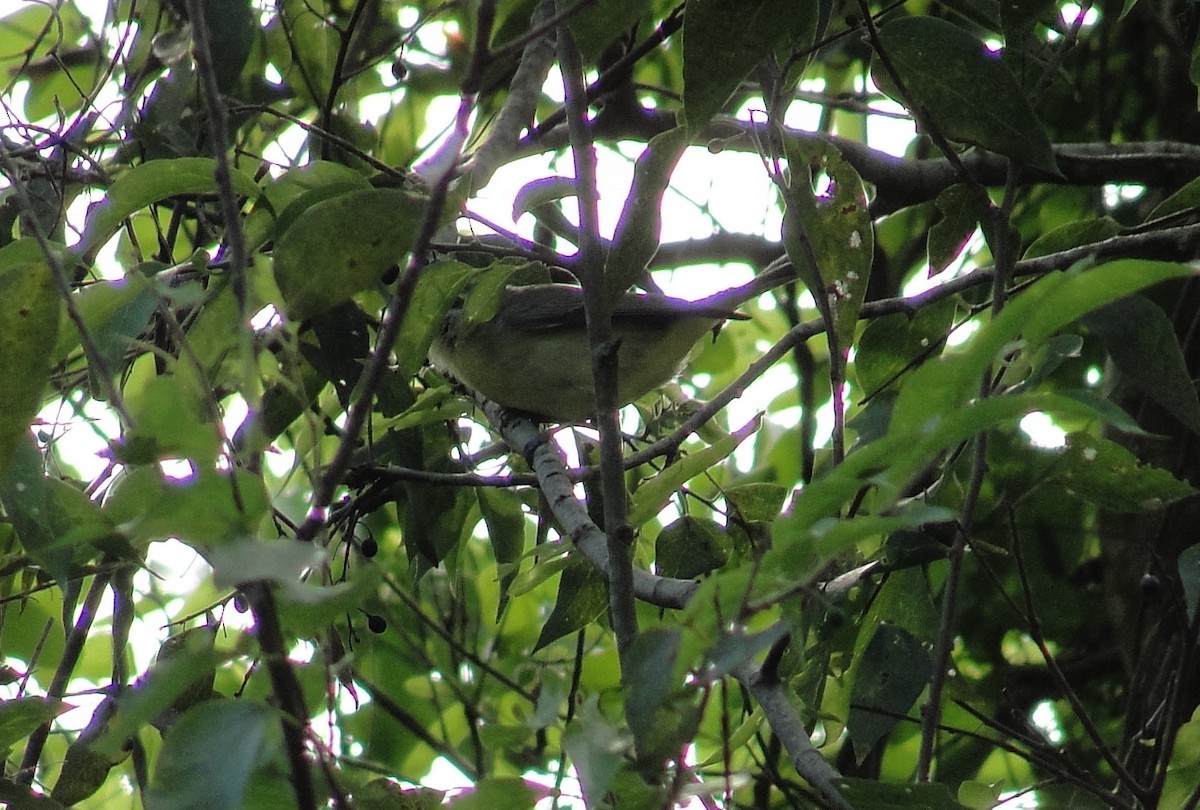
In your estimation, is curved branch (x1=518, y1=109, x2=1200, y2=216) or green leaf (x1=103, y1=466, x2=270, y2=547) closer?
green leaf (x1=103, y1=466, x2=270, y2=547)

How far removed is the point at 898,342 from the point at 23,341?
162 cm

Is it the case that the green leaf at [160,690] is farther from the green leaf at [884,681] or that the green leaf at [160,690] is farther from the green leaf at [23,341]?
the green leaf at [884,681]

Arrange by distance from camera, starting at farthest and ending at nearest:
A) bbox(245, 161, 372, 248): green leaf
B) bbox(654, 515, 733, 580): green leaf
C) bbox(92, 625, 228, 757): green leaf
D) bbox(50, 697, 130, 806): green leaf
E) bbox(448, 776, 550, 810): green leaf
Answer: bbox(654, 515, 733, 580): green leaf → bbox(50, 697, 130, 806): green leaf → bbox(245, 161, 372, 248): green leaf → bbox(448, 776, 550, 810): green leaf → bbox(92, 625, 228, 757): green leaf

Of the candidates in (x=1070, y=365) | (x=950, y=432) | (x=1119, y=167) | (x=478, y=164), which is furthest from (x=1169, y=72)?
(x=950, y=432)

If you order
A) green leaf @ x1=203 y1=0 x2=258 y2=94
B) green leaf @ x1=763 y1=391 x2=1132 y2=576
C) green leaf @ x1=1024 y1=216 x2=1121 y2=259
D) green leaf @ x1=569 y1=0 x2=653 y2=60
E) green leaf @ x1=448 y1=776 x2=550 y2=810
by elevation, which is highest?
green leaf @ x1=203 y1=0 x2=258 y2=94

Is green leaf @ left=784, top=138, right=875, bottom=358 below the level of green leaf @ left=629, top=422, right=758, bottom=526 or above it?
above

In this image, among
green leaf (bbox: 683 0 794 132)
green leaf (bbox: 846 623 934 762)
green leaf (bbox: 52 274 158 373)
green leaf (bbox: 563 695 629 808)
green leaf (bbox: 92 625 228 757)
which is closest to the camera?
green leaf (bbox: 92 625 228 757)

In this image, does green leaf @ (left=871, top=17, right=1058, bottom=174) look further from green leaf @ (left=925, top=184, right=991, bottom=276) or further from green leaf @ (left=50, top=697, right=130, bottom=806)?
green leaf @ (left=50, top=697, right=130, bottom=806)

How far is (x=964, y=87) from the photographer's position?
5.72 feet

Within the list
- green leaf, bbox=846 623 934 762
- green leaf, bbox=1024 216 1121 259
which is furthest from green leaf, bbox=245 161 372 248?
green leaf, bbox=1024 216 1121 259

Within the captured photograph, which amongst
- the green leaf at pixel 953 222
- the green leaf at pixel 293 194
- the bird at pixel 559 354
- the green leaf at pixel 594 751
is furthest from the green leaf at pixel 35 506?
the bird at pixel 559 354

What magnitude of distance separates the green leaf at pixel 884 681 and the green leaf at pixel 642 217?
3.02 ft

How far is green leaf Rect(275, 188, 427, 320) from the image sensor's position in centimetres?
141

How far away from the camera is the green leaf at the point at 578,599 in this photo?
244 cm
